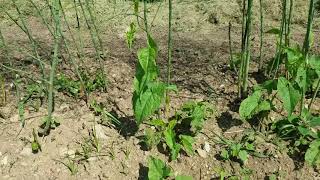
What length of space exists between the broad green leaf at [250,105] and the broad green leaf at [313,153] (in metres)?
0.31

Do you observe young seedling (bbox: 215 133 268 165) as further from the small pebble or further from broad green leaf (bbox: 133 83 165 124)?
the small pebble

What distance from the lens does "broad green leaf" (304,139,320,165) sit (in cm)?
212

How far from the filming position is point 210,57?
9.28 feet

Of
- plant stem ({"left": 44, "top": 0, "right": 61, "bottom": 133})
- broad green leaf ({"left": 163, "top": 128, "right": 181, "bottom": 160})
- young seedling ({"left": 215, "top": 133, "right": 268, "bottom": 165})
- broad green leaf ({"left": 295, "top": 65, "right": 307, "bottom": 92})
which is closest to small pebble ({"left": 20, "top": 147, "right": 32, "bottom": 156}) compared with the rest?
plant stem ({"left": 44, "top": 0, "right": 61, "bottom": 133})

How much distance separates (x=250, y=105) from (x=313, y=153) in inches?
14.0

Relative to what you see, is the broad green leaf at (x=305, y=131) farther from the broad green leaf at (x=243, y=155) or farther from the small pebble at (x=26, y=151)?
the small pebble at (x=26, y=151)

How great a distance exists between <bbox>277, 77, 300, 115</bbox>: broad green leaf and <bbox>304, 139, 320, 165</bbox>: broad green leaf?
23cm

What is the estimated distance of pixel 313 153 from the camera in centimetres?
213

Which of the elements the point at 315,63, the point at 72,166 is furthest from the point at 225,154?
the point at 72,166

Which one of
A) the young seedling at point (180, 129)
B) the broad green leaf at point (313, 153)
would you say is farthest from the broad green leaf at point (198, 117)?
the broad green leaf at point (313, 153)

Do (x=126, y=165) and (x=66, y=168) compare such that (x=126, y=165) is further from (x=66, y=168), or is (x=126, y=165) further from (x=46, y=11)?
(x=46, y=11)

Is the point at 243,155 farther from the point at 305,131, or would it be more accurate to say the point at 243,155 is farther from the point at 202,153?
the point at 305,131

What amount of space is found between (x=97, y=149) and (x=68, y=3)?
1945 mm

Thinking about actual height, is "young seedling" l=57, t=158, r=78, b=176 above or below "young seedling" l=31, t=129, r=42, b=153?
below
